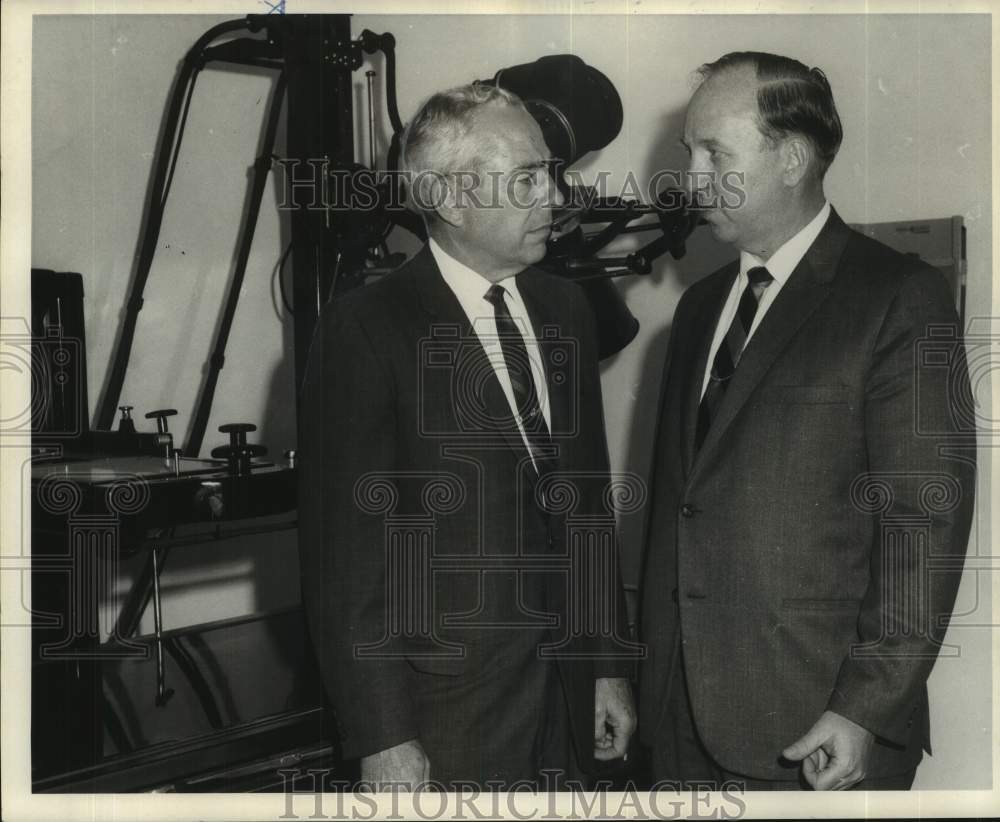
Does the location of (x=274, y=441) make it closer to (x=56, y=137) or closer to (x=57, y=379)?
(x=57, y=379)

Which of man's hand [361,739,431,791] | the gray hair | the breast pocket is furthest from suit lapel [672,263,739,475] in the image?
man's hand [361,739,431,791]

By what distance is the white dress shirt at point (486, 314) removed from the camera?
1.85 meters

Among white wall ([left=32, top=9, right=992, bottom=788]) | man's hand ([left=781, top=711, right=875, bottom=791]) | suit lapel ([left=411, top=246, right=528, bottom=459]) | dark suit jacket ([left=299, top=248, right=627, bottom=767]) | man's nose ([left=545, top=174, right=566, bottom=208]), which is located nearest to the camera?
man's hand ([left=781, top=711, right=875, bottom=791])

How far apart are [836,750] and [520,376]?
31.9 inches

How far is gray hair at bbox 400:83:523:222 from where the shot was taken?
182cm

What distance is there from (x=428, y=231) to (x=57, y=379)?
907mm

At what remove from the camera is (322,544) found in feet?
5.78

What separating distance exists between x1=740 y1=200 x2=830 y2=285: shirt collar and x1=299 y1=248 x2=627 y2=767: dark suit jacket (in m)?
0.46

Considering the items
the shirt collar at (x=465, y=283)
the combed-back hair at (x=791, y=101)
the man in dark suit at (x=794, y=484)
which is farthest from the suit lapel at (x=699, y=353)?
the shirt collar at (x=465, y=283)

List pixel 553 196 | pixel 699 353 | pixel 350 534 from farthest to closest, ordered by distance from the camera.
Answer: pixel 553 196, pixel 699 353, pixel 350 534

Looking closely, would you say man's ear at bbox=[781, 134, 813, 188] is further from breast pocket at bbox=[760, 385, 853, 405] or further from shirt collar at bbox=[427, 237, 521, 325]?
shirt collar at bbox=[427, 237, 521, 325]

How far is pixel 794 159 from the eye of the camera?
1.81 metres

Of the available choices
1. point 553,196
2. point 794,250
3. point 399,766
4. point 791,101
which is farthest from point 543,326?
point 399,766

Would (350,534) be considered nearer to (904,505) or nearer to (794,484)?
(794,484)
